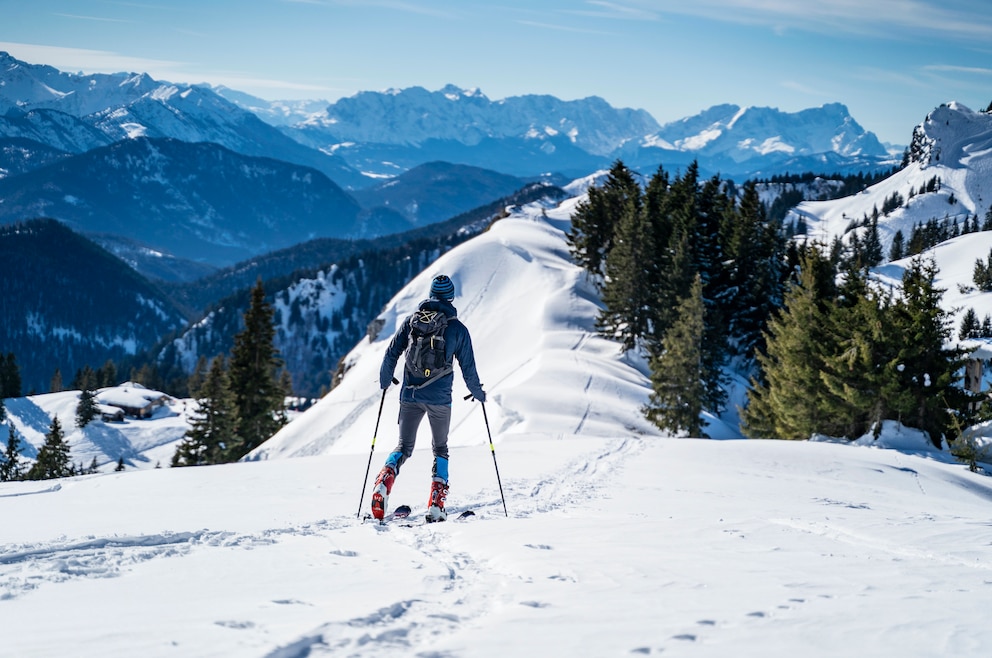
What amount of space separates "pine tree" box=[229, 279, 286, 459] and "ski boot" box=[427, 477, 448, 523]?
35357 millimetres

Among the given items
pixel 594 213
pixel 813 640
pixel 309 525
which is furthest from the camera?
pixel 594 213

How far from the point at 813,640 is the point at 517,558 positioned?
322 centimetres

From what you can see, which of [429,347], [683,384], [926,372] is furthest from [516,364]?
[429,347]

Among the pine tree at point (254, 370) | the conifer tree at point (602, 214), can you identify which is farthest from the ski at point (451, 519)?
the conifer tree at point (602, 214)

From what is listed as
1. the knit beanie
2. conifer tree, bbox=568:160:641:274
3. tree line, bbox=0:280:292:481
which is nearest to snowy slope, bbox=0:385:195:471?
tree line, bbox=0:280:292:481

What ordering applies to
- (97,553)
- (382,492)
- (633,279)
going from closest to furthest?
(97,553) < (382,492) < (633,279)

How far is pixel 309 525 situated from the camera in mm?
9102

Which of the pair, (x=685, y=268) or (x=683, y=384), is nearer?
(x=683, y=384)

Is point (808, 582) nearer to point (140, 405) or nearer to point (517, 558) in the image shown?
point (517, 558)

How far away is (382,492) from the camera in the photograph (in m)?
9.91

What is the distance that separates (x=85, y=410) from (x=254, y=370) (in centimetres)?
8336

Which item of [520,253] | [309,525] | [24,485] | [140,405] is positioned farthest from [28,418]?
[309,525]

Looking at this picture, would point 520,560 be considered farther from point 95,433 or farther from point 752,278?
point 95,433

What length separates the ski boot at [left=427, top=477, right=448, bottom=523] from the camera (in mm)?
9867
